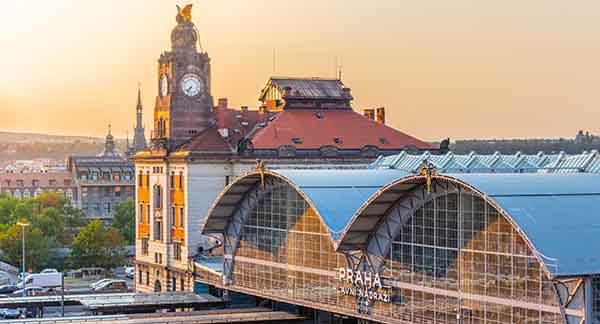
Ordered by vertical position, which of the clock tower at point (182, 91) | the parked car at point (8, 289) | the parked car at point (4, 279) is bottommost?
the parked car at point (8, 289)

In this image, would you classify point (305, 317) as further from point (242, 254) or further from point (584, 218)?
point (584, 218)

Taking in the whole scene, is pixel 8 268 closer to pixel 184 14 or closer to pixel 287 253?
pixel 184 14

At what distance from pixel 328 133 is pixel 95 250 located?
39122 millimetres

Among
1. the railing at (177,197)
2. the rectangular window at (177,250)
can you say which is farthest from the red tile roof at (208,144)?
the rectangular window at (177,250)

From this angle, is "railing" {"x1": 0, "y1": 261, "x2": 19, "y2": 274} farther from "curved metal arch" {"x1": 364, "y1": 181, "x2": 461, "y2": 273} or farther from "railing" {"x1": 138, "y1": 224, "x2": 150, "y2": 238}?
"curved metal arch" {"x1": 364, "y1": 181, "x2": 461, "y2": 273}

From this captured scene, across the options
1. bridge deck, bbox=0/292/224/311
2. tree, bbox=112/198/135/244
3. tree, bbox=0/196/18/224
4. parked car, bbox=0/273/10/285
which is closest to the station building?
bridge deck, bbox=0/292/224/311

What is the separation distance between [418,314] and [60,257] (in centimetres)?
8856

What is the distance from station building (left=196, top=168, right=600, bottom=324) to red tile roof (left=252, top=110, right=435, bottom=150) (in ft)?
78.3

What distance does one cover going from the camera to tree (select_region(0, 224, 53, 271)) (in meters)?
142

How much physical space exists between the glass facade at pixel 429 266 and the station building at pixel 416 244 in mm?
67

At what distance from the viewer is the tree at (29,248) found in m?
142

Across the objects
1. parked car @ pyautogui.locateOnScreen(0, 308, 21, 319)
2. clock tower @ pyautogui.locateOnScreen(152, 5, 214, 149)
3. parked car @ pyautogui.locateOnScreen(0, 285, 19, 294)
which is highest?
clock tower @ pyautogui.locateOnScreen(152, 5, 214, 149)

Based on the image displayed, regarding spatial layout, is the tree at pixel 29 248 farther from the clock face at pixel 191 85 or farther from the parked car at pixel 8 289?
the clock face at pixel 191 85

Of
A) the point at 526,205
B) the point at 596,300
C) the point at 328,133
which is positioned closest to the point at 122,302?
the point at 526,205
